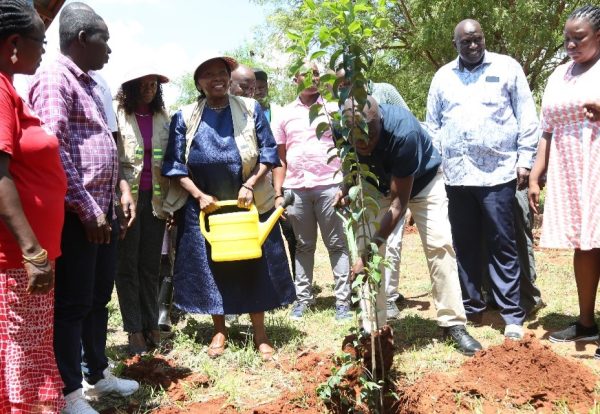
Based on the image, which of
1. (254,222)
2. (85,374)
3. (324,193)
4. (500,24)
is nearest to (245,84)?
(324,193)

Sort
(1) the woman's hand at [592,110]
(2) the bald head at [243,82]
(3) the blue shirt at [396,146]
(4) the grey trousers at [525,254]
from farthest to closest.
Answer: (2) the bald head at [243,82] → (4) the grey trousers at [525,254] → (1) the woman's hand at [592,110] → (3) the blue shirt at [396,146]

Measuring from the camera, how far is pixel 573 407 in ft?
10.1

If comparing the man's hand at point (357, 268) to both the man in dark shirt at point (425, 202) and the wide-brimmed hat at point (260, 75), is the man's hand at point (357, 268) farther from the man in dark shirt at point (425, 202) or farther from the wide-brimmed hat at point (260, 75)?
the wide-brimmed hat at point (260, 75)

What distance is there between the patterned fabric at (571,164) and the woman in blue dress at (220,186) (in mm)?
1843

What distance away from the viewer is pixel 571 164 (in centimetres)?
409

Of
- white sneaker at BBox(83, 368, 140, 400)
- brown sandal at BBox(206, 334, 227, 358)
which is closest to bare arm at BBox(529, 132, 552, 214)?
brown sandal at BBox(206, 334, 227, 358)

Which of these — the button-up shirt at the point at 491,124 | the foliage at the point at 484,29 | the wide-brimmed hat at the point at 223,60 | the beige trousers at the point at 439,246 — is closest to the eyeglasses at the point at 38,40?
the wide-brimmed hat at the point at 223,60

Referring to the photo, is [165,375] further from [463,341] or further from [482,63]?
[482,63]

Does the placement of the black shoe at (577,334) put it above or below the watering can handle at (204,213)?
below

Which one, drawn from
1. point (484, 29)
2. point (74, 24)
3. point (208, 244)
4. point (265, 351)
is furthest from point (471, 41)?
point (484, 29)

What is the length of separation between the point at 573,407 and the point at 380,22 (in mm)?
2077

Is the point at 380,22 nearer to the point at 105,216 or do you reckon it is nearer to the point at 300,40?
the point at 300,40

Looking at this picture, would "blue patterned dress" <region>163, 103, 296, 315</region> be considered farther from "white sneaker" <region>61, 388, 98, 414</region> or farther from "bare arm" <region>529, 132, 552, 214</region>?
"bare arm" <region>529, 132, 552, 214</region>

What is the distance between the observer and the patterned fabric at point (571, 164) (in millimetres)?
3943
